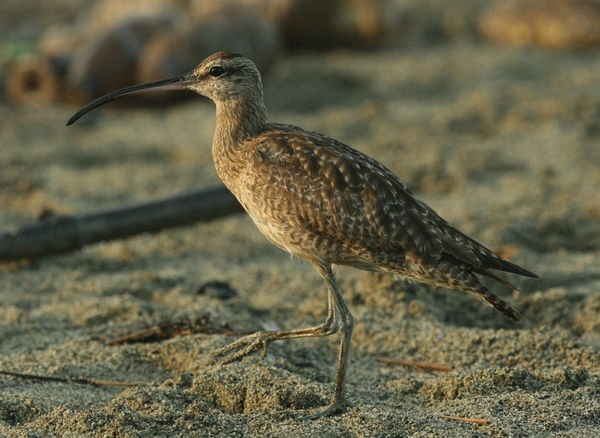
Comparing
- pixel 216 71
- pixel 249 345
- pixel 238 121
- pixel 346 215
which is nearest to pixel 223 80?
pixel 216 71

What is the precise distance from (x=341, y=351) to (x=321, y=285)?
1854mm

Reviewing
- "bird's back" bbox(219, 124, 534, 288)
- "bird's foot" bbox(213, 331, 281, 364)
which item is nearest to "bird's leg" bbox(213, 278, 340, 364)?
"bird's foot" bbox(213, 331, 281, 364)

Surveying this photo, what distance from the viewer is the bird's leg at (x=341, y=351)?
4.66m

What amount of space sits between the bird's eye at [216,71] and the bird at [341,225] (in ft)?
1.91

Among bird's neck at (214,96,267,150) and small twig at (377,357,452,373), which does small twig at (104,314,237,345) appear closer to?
small twig at (377,357,452,373)

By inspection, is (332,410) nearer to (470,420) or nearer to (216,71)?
(470,420)

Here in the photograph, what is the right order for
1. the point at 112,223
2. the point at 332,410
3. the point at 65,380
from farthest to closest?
the point at 112,223
the point at 65,380
the point at 332,410

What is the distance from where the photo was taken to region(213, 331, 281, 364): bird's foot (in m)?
5.09

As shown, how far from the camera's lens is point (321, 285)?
22.2 ft

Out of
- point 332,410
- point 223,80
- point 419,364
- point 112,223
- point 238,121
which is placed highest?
point 223,80

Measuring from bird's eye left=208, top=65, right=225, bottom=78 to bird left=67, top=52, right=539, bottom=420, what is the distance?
1.91ft

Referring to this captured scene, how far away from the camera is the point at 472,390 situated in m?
4.88

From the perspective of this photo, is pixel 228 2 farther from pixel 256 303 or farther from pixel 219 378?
pixel 219 378

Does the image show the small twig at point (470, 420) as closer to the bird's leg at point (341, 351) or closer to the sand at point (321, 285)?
the sand at point (321, 285)
